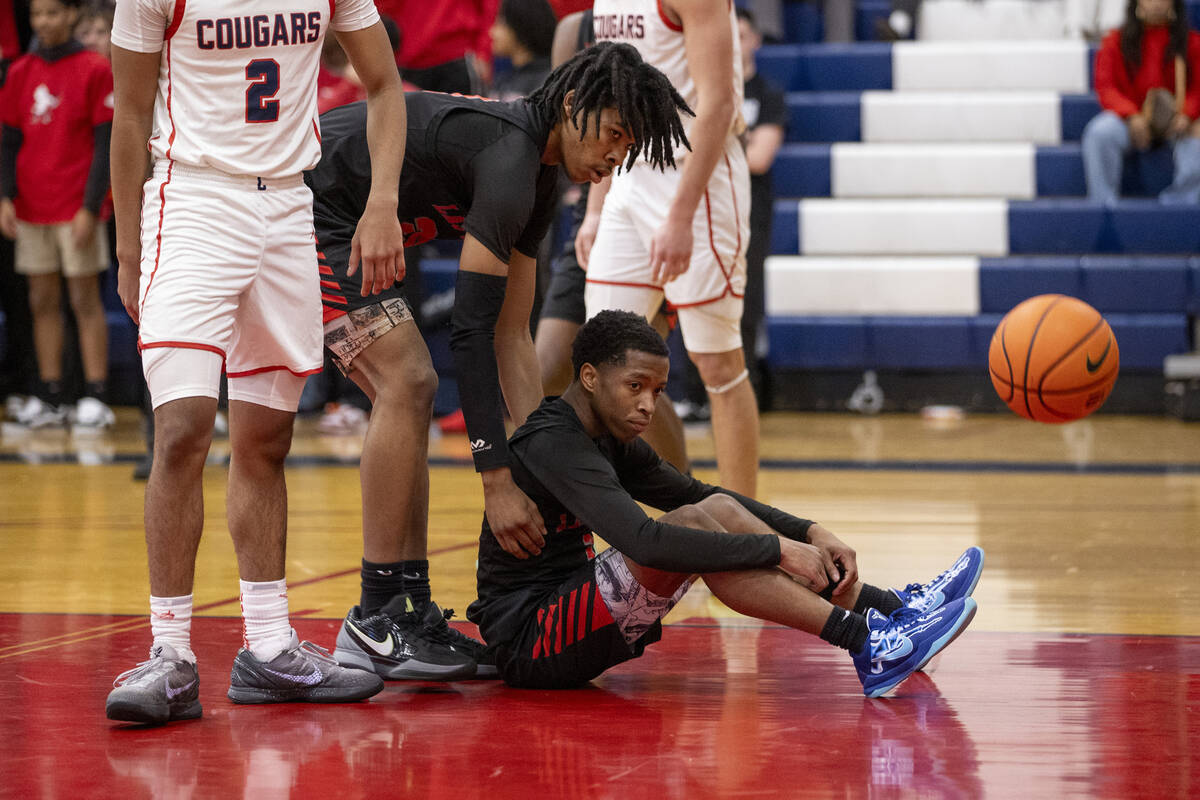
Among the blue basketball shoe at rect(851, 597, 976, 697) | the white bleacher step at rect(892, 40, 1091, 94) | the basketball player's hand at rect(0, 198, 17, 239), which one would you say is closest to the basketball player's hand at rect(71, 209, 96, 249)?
the basketball player's hand at rect(0, 198, 17, 239)

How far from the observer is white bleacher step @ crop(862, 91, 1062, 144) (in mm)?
9562

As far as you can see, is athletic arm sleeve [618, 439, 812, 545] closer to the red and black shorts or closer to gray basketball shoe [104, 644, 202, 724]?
the red and black shorts

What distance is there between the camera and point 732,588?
9.54 ft

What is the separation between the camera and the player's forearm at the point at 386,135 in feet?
9.82

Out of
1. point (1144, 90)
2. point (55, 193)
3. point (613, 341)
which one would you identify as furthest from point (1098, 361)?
point (55, 193)

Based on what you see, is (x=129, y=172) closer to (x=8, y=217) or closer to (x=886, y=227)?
(x=8, y=217)

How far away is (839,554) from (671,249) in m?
1.17

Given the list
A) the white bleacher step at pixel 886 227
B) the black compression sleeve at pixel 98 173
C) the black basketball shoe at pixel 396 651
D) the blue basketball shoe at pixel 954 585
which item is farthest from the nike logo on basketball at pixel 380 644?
the white bleacher step at pixel 886 227

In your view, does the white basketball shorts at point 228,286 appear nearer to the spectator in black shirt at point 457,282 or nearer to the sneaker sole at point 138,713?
the spectator in black shirt at point 457,282

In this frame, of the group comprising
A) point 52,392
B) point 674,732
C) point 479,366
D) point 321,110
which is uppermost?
point 321,110

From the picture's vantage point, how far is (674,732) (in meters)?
2.71

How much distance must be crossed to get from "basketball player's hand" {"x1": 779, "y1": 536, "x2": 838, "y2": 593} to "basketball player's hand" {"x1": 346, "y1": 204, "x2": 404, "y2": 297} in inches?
35.1

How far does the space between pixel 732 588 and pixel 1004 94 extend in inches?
297

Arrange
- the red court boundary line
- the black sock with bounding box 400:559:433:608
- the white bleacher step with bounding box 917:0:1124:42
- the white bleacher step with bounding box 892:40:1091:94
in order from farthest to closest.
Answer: the white bleacher step with bounding box 917:0:1124:42 < the white bleacher step with bounding box 892:40:1091:94 < the red court boundary line < the black sock with bounding box 400:559:433:608
